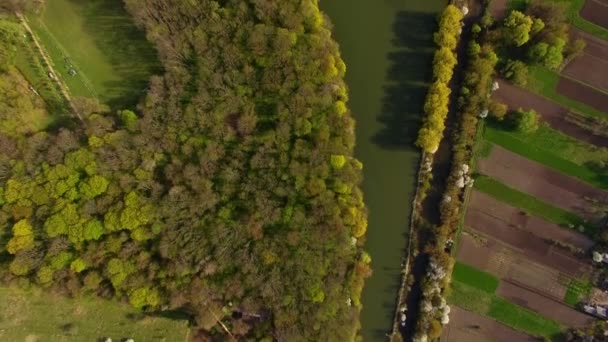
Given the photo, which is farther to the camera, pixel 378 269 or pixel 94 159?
pixel 378 269

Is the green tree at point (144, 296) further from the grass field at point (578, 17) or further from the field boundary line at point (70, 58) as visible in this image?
the grass field at point (578, 17)

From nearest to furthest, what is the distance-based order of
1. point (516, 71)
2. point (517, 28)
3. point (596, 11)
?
point (517, 28), point (516, 71), point (596, 11)

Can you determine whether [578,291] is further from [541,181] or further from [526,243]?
[541,181]

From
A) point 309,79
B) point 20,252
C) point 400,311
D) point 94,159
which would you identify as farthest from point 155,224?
point 400,311

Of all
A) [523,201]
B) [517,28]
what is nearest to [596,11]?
[517,28]

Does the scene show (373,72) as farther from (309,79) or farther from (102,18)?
(102,18)

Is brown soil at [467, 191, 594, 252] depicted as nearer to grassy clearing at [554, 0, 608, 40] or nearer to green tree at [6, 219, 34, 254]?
grassy clearing at [554, 0, 608, 40]
